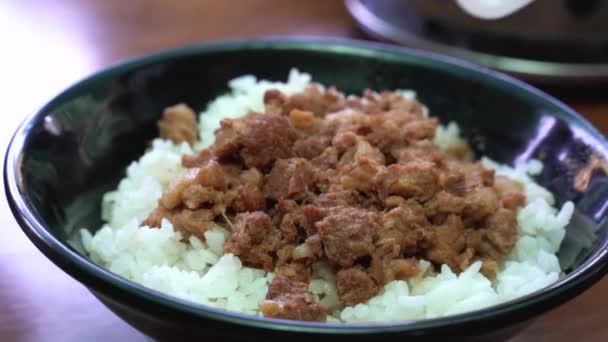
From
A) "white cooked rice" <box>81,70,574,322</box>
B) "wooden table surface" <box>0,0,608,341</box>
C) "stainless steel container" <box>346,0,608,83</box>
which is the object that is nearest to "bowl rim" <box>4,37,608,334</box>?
"white cooked rice" <box>81,70,574,322</box>

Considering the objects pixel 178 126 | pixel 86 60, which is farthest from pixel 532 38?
pixel 86 60

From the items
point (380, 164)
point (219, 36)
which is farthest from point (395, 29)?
point (380, 164)

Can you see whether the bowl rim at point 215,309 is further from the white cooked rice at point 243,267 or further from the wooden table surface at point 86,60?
the wooden table surface at point 86,60

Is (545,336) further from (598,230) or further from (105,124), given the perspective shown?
(105,124)

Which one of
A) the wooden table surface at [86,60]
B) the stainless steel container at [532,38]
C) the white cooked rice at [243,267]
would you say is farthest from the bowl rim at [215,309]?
the stainless steel container at [532,38]

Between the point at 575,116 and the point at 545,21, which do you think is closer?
the point at 575,116

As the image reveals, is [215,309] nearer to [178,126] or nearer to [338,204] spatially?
[338,204]
